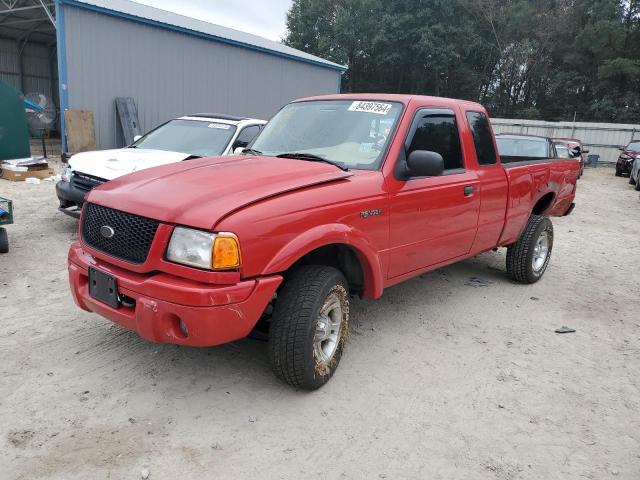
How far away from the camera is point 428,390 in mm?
3465

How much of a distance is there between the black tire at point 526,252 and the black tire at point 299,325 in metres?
3.25

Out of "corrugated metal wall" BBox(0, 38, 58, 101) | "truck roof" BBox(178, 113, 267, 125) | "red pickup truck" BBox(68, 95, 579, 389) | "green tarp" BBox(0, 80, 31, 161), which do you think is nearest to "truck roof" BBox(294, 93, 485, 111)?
"red pickup truck" BBox(68, 95, 579, 389)

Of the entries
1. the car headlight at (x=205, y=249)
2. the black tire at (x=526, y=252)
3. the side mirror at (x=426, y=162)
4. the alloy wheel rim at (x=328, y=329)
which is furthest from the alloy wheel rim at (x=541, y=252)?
the car headlight at (x=205, y=249)

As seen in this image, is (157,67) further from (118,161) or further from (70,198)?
(70,198)

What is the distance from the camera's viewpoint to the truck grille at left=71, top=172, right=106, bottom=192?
617 cm

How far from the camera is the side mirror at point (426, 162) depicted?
3562 mm

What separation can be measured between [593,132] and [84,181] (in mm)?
29392

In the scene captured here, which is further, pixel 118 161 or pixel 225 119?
pixel 225 119

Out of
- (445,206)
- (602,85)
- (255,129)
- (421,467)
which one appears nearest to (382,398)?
(421,467)

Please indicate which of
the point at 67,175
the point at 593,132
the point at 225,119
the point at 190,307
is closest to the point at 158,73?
the point at 225,119

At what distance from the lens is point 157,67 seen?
15094 mm

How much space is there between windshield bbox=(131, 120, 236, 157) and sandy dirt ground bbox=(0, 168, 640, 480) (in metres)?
2.69

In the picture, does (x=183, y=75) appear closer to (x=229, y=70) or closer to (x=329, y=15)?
(x=229, y=70)

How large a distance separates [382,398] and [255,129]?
5.18m
